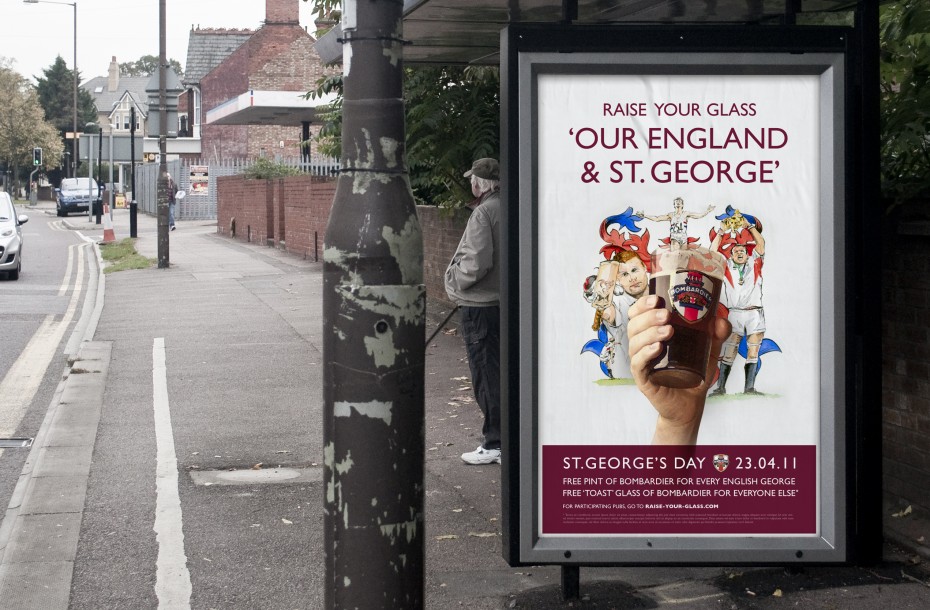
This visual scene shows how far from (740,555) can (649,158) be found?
1.53 meters

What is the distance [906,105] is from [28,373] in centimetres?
919

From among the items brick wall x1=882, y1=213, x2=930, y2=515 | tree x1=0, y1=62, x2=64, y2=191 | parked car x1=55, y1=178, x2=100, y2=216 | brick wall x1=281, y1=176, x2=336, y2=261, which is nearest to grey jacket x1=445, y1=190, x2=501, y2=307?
brick wall x1=882, y1=213, x2=930, y2=515

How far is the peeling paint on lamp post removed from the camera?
12.6ft

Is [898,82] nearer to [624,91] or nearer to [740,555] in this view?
[624,91]

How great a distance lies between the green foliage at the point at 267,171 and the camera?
36656 mm

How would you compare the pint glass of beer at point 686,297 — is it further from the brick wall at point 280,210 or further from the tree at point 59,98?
the tree at point 59,98

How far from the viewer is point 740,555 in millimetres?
4668

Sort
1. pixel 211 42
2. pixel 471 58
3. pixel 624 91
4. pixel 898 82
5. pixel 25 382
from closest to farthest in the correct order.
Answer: pixel 624 91, pixel 898 82, pixel 471 58, pixel 25 382, pixel 211 42

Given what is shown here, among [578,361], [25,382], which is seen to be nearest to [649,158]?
[578,361]

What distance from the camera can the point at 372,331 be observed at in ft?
12.6

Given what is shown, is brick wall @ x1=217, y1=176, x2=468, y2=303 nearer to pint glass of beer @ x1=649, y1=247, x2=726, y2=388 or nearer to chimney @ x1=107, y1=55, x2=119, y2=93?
pint glass of beer @ x1=649, y1=247, x2=726, y2=388

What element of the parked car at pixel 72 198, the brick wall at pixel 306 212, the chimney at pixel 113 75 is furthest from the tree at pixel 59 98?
the brick wall at pixel 306 212

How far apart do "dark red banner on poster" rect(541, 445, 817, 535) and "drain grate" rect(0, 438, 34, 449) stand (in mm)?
5396

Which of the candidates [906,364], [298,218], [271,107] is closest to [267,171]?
[271,107]
